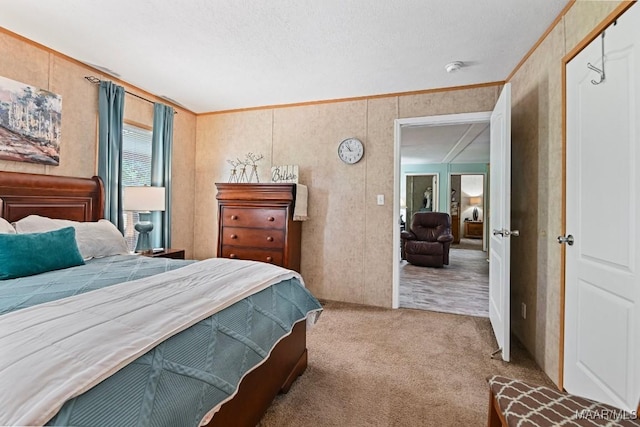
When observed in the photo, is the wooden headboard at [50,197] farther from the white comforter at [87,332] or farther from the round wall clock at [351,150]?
the round wall clock at [351,150]

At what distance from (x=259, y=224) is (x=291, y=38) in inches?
75.6

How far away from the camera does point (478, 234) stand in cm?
1034

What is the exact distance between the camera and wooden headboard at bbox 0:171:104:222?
7.51 ft

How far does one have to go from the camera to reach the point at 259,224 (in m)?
3.48

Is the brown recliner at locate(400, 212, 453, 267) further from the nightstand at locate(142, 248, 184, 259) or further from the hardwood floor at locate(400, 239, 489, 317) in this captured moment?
the nightstand at locate(142, 248, 184, 259)

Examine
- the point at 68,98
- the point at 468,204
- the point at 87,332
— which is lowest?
the point at 87,332

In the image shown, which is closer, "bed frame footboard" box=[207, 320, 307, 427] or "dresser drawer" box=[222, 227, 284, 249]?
"bed frame footboard" box=[207, 320, 307, 427]

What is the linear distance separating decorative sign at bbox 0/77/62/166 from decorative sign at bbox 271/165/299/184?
211 cm

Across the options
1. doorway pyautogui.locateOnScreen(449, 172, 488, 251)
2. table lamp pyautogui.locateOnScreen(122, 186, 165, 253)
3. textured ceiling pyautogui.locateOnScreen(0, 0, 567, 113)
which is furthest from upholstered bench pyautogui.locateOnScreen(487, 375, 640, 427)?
doorway pyautogui.locateOnScreen(449, 172, 488, 251)

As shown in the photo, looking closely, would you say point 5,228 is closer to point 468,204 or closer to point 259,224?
point 259,224

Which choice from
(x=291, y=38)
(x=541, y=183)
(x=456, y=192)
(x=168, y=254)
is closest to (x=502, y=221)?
(x=541, y=183)

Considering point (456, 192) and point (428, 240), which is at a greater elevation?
point (456, 192)

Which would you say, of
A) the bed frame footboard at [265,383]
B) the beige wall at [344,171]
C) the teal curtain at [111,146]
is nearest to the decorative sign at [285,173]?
the beige wall at [344,171]

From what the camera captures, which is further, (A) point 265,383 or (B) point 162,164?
(B) point 162,164
